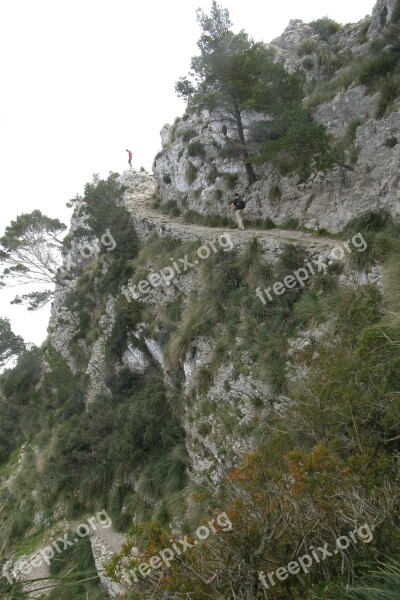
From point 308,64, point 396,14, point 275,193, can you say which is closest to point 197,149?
point 275,193

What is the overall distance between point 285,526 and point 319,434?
240cm

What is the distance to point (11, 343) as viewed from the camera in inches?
1133

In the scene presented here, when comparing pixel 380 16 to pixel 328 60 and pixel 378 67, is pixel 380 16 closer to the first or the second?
pixel 328 60

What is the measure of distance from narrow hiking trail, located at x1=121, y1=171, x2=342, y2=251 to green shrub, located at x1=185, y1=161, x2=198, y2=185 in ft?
6.47

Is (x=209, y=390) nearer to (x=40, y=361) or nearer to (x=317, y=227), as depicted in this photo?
(x=317, y=227)

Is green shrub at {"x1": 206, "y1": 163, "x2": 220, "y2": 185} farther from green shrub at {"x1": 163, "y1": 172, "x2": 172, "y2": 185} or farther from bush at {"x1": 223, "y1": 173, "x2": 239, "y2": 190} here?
green shrub at {"x1": 163, "y1": 172, "x2": 172, "y2": 185}

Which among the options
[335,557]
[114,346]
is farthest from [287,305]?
[114,346]

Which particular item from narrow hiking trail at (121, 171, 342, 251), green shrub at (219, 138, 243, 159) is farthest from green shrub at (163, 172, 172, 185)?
green shrub at (219, 138, 243, 159)

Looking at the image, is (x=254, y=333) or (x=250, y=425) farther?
(x=254, y=333)

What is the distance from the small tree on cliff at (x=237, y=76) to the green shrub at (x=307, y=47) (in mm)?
6853

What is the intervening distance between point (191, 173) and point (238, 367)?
482 inches

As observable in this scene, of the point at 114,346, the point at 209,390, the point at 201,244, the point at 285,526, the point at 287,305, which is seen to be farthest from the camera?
the point at 114,346

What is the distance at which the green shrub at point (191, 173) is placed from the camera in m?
19.0

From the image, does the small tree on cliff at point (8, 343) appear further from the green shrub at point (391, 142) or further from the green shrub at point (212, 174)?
the green shrub at point (391, 142)
